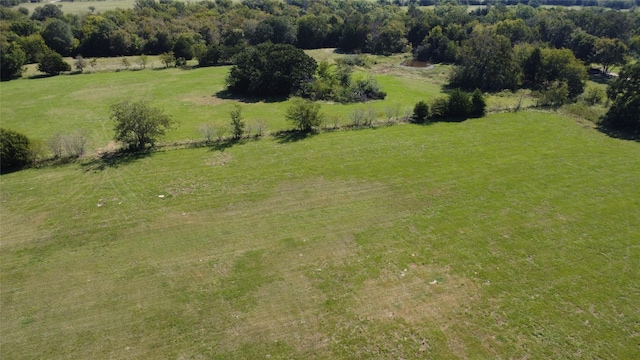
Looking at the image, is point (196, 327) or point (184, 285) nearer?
point (196, 327)

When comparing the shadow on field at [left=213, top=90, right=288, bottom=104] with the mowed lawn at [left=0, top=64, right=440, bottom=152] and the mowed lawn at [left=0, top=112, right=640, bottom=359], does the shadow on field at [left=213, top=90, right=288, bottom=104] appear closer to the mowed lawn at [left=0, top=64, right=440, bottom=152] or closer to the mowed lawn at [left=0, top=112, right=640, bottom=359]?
the mowed lawn at [left=0, top=64, right=440, bottom=152]

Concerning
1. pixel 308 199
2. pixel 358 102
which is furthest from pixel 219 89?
pixel 308 199

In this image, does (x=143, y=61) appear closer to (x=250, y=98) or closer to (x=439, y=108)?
(x=250, y=98)

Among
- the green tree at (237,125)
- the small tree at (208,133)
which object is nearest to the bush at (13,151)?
the small tree at (208,133)

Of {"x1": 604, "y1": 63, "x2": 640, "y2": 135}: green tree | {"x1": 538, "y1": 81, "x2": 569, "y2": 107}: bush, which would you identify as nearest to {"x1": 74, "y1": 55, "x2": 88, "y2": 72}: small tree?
{"x1": 538, "y1": 81, "x2": 569, "y2": 107}: bush

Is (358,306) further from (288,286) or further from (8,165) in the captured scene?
(8,165)
